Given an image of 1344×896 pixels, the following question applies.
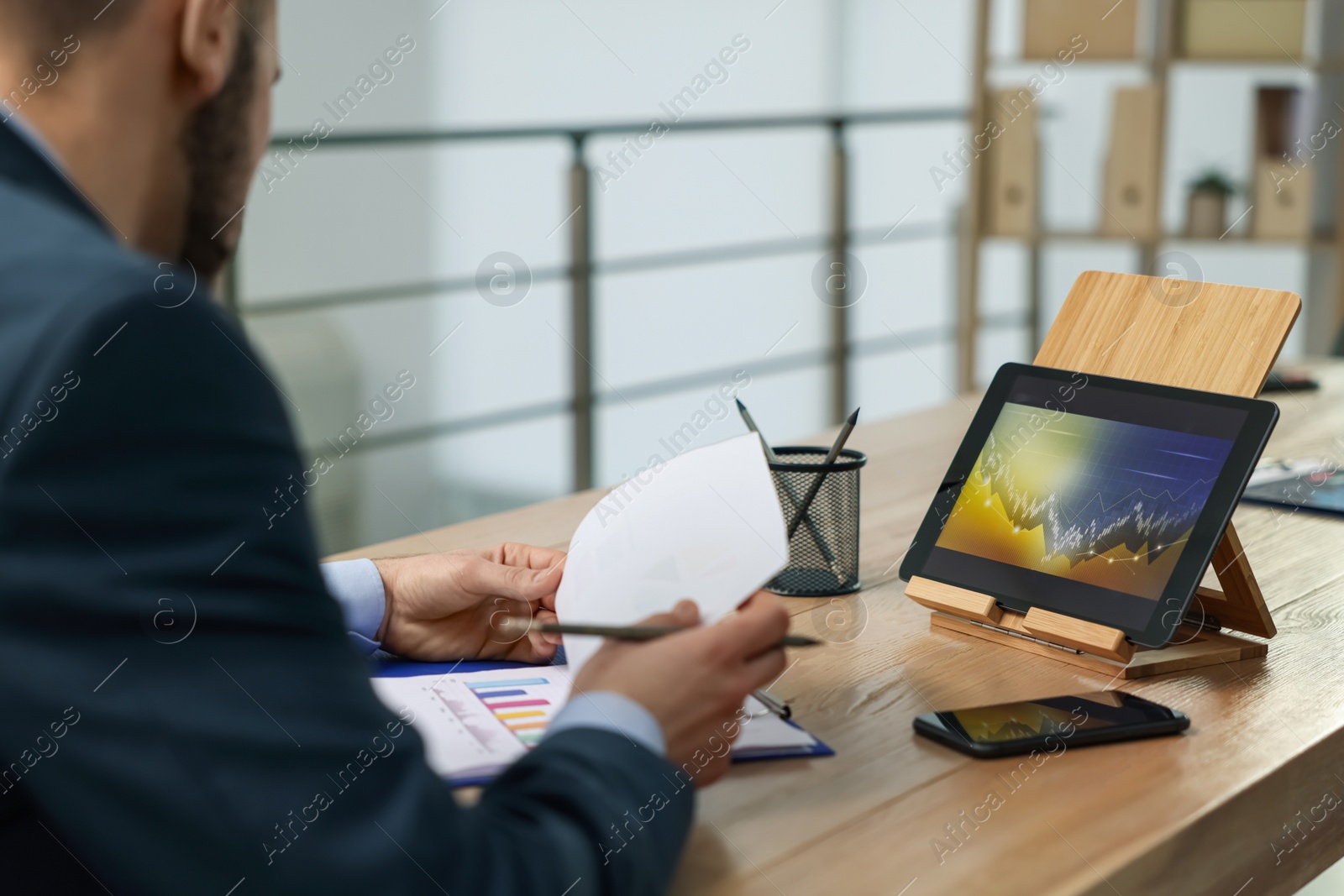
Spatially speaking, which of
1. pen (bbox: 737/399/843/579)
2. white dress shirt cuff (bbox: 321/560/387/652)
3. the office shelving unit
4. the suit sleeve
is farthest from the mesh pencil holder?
the office shelving unit

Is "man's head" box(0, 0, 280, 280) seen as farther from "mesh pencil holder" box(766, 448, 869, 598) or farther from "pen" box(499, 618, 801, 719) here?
"mesh pencil holder" box(766, 448, 869, 598)

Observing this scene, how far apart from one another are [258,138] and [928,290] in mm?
4733

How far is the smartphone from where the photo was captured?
2.44 feet

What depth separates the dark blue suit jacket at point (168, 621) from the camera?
45cm

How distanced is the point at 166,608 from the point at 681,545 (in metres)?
0.33

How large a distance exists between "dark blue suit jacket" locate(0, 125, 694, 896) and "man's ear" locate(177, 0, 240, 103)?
0.31ft

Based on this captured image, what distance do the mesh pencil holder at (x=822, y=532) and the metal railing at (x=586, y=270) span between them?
4.74 ft

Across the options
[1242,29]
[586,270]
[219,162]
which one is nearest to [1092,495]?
[219,162]

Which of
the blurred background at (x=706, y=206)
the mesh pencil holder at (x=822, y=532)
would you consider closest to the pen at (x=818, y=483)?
the mesh pencil holder at (x=822, y=532)

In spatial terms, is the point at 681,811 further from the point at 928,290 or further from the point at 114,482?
the point at 928,290

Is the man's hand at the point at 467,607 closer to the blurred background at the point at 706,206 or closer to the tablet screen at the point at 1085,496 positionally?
the tablet screen at the point at 1085,496

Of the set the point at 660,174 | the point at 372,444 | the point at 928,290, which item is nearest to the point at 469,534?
the point at 372,444

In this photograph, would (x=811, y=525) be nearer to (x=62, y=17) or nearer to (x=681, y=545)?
(x=681, y=545)

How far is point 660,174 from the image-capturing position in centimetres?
440
